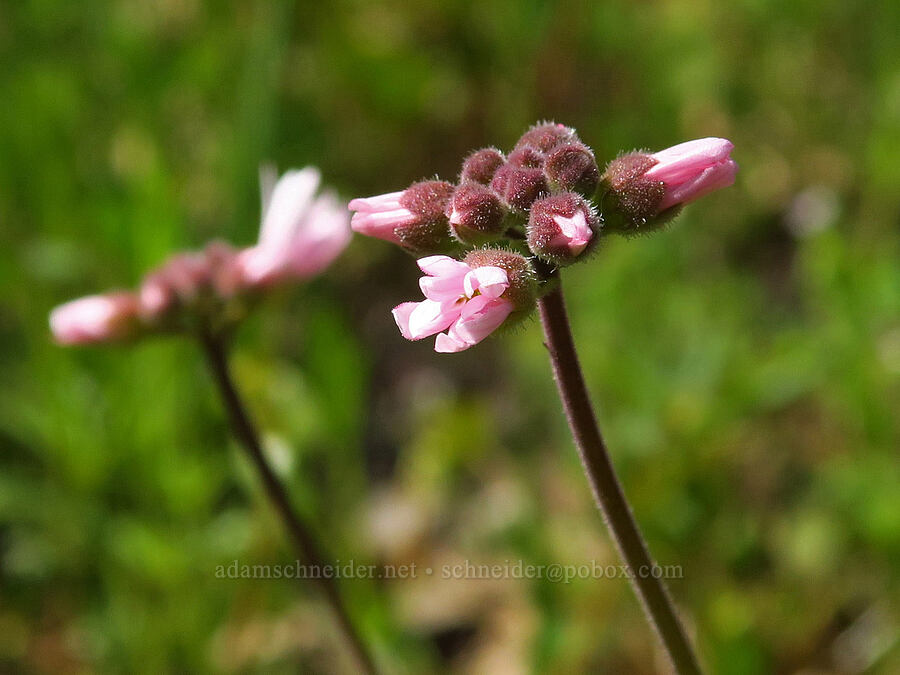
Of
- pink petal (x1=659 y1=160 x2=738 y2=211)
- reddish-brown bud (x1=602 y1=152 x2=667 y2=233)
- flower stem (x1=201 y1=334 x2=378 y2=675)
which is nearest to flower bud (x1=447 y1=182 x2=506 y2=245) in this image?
reddish-brown bud (x1=602 y1=152 x2=667 y2=233)

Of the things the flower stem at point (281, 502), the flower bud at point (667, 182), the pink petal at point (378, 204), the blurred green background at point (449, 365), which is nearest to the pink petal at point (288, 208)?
the flower stem at point (281, 502)

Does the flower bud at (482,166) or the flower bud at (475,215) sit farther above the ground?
the flower bud at (482,166)

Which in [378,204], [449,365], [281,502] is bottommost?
[281,502]

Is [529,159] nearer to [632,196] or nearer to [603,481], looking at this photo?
[632,196]

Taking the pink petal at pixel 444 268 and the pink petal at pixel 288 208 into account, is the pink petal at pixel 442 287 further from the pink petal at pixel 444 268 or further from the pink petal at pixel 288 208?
the pink petal at pixel 288 208

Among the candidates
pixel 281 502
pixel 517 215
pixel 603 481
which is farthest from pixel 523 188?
pixel 281 502

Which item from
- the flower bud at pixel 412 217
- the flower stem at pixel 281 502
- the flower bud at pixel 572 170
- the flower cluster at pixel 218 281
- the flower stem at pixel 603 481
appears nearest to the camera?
the flower stem at pixel 603 481
